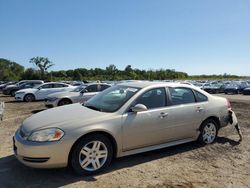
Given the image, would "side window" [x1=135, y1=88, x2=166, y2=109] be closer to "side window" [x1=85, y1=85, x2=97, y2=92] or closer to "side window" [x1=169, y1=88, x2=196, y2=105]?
"side window" [x1=169, y1=88, x2=196, y2=105]

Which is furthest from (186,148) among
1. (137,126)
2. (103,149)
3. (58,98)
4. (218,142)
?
(58,98)

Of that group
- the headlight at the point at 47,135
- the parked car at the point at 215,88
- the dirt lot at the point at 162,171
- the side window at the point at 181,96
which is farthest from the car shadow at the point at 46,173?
the parked car at the point at 215,88

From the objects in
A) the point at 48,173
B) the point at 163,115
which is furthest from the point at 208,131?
the point at 48,173

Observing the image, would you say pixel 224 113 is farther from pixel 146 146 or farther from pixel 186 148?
pixel 146 146

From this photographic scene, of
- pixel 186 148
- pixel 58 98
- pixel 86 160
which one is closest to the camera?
pixel 86 160

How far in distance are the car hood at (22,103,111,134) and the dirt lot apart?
32.2 inches

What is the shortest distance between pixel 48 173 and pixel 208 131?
3723 millimetres

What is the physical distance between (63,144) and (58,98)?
29.3 feet

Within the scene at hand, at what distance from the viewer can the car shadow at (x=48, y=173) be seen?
421 centimetres

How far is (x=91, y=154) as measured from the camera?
4.53m

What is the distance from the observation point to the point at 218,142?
6.52 metres

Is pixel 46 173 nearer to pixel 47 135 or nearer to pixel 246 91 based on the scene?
pixel 47 135

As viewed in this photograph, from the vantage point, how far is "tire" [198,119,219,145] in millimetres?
6137

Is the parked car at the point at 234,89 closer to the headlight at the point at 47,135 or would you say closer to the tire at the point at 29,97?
the tire at the point at 29,97
